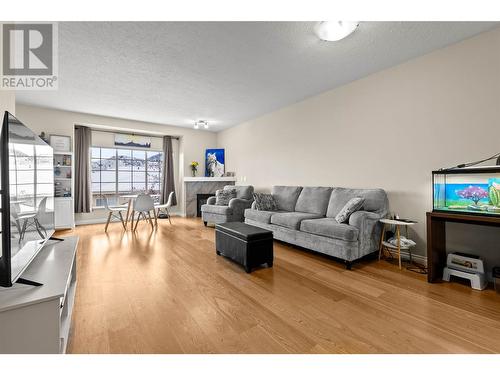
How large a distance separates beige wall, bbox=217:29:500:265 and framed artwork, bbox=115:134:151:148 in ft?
13.2

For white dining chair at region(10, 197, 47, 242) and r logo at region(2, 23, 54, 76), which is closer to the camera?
white dining chair at region(10, 197, 47, 242)

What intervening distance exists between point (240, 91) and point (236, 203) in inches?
85.8

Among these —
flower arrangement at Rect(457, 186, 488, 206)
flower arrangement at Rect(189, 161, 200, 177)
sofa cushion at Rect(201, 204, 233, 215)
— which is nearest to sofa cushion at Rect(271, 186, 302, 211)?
sofa cushion at Rect(201, 204, 233, 215)

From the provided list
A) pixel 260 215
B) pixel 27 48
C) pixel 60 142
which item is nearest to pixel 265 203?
pixel 260 215

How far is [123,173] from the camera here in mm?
5918

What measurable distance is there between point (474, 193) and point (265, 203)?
2717 millimetres

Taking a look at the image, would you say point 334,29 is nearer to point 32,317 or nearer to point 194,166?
point 32,317

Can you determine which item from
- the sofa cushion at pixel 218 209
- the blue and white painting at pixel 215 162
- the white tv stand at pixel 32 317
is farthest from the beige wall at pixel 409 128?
the white tv stand at pixel 32 317

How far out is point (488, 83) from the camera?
2.22 metres

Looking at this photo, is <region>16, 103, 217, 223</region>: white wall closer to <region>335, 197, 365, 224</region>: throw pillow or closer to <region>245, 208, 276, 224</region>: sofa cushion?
<region>245, 208, 276, 224</region>: sofa cushion

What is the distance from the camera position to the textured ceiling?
2160 millimetres
